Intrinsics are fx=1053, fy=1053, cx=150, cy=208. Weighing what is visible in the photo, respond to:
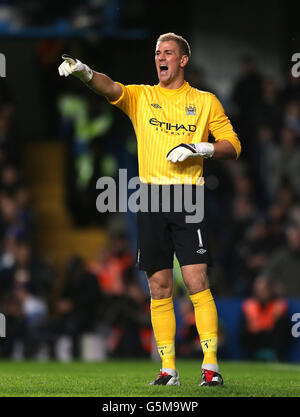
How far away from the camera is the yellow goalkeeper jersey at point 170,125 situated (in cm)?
707

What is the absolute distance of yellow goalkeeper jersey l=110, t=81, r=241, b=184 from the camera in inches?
278

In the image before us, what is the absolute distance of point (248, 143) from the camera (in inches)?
604

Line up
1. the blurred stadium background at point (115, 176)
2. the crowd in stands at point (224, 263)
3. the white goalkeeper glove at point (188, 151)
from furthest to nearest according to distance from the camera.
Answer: the blurred stadium background at point (115, 176) < the crowd in stands at point (224, 263) < the white goalkeeper glove at point (188, 151)

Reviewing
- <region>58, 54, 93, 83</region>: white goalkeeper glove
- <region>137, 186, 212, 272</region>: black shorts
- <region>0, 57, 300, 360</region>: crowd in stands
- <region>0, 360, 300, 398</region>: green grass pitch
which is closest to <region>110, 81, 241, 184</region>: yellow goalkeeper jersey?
<region>137, 186, 212, 272</region>: black shorts

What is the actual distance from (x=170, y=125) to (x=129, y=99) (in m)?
0.35

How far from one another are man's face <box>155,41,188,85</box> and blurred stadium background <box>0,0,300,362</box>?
5635 mm

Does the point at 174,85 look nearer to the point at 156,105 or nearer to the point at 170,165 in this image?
the point at 156,105

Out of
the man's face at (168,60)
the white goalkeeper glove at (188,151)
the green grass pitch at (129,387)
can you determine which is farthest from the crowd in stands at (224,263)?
the white goalkeeper glove at (188,151)

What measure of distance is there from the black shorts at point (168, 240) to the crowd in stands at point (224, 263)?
17.7ft

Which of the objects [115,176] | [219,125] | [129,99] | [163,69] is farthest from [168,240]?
[115,176]

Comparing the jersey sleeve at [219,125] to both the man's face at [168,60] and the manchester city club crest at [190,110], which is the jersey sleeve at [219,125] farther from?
the man's face at [168,60]

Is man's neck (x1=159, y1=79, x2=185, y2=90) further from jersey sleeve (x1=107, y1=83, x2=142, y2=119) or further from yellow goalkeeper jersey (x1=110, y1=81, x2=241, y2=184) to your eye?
jersey sleeve (x1=107, y1=83, x2=142, y2=119)
